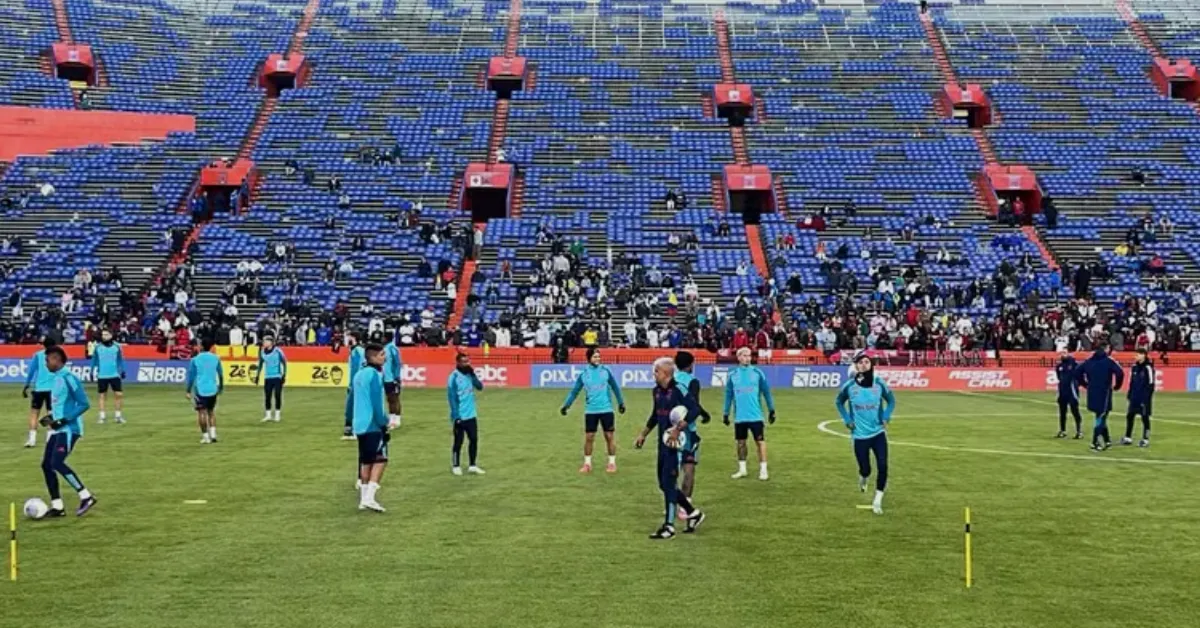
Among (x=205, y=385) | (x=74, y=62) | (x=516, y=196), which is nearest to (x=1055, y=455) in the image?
(x=205, y=385)

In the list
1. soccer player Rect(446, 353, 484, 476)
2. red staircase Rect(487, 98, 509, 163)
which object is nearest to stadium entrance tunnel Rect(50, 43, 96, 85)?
red staircase Rect(487, 98, 509, 163)

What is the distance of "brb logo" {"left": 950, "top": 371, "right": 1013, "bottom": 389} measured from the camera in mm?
48562

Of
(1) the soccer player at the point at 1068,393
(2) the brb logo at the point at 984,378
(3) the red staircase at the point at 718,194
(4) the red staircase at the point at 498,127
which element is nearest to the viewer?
(1) the soccer player at the point at 1068,393

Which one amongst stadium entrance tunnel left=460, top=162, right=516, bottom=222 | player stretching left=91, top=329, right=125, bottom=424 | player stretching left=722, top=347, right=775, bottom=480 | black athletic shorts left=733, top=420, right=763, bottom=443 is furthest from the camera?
stadium entrance tunnel left=460, top=162, right=516, bottom=222

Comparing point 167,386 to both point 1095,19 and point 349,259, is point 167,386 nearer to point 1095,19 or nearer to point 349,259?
point 349,259

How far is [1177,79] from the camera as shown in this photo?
78375 mm

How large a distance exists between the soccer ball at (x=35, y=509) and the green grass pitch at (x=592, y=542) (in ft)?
1.67

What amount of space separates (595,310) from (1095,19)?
50311 mm

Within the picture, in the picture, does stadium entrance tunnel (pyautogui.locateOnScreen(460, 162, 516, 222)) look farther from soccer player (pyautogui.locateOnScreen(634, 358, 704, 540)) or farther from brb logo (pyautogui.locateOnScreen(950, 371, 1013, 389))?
soccer player (pyautogui.locateOnScreen(634, 358, 704, 540))

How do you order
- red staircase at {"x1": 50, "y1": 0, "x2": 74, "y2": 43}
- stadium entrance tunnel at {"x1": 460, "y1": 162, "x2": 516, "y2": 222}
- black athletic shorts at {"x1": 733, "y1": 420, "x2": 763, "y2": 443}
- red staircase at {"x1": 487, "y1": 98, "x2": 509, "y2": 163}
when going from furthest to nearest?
red staircase at {"x1": 50, "y1": 0, "x2": 74, "y2": 43}, red staircase at {"x1": 487, "y1": 98, "x2": 509, "y2": 163}, stadium entrance tunnel at {"x1": 460, "y1": 162, "x2": 516, "y2": 222}, black athletic shorts at {"x1": 733, "y1": 420, "x2": 763, "y2": 443}

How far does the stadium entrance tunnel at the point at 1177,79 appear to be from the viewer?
78.2 meters

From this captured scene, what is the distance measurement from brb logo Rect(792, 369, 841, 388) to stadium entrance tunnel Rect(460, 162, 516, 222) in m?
23.0

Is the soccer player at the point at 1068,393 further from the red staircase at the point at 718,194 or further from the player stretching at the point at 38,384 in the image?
the red staircase at the point at 718,194

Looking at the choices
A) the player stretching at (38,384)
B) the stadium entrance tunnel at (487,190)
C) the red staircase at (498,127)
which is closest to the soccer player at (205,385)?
the player stretching at (38,384)
